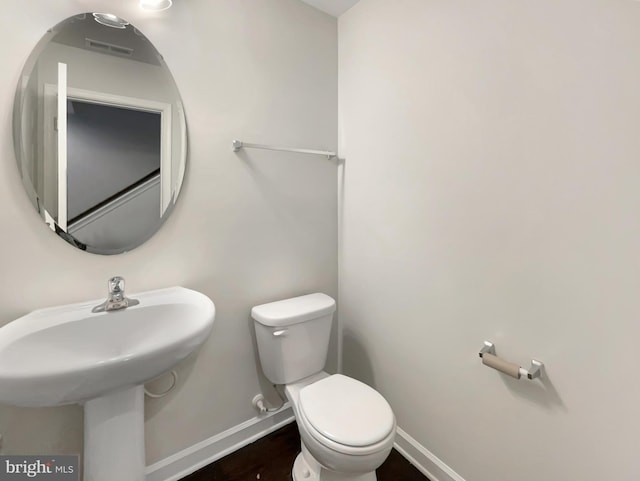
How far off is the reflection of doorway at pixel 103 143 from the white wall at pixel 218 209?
0.09 m

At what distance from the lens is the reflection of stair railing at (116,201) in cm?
113

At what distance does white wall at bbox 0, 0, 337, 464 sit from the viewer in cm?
104

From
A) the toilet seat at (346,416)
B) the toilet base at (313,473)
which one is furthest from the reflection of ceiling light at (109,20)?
the toilet base at (313,473)

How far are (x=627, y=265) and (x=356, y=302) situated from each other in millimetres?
1161

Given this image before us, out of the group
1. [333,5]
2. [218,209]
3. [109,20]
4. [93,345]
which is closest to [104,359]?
[93,345]

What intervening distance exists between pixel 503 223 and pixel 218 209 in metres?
1.19

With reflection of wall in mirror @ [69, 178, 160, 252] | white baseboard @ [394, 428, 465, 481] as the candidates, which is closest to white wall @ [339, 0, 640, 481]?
white baseboard @ [394, 428, 465, 481]

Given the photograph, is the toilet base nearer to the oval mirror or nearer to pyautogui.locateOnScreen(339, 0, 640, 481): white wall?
pyautogui.locateOnScreen(339, 0, 640, 481): white wall

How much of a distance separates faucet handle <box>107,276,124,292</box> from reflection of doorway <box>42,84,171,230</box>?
29 cm

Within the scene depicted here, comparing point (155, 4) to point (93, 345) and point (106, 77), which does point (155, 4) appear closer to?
point (106, 77)

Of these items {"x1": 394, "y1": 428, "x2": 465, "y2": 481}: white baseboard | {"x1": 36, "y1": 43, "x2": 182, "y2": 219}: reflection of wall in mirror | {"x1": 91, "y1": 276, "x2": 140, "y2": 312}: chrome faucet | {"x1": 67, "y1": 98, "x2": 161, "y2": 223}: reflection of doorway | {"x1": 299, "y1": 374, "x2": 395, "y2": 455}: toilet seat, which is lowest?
{"x1": 394, "y1": 428, "x2": 465, "y2": 481}: white baseboard

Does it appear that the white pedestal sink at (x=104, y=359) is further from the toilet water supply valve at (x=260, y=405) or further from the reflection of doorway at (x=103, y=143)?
the toilet water supply valve at (x=260, y=405)

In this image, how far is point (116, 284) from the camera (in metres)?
1.09

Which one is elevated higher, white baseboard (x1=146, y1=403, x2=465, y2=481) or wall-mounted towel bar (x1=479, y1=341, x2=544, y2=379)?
wall-mounted towel bar (x1=479, y1=341, x2=544, y2=379)
